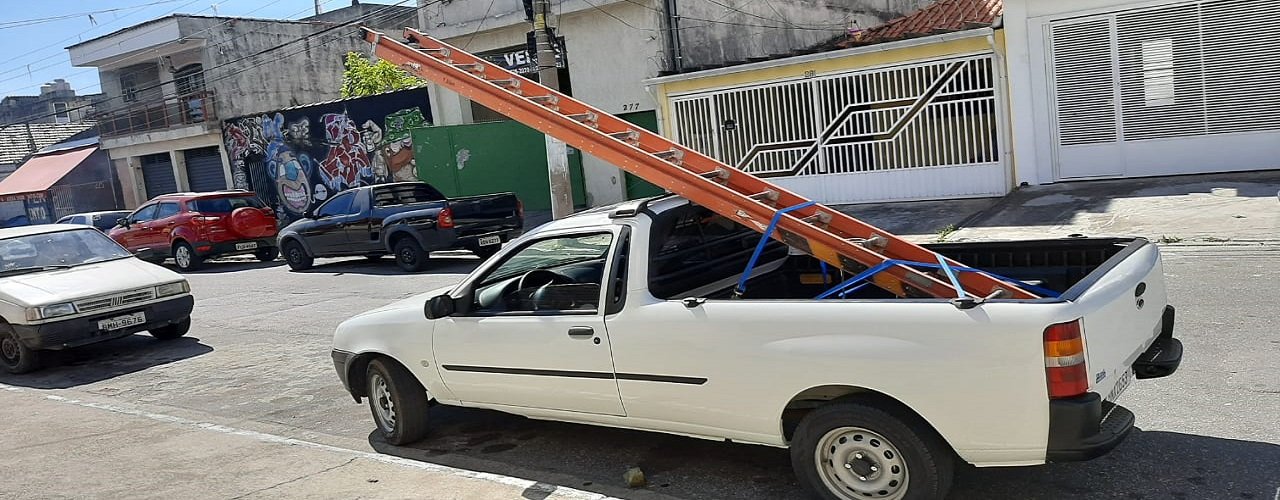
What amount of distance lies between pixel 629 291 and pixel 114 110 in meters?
35.2

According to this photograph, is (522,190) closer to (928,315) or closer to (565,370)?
(565,370)

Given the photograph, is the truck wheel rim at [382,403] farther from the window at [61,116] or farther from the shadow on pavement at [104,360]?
the window at [61,116]

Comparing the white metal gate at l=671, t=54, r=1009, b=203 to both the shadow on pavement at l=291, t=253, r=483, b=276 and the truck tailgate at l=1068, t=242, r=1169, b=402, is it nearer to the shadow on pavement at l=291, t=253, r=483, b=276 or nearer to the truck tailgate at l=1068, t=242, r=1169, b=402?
the shadow on pavement at l=291, t=253, r=483, b=276

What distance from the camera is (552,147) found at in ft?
50.6

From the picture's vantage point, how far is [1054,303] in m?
3.74

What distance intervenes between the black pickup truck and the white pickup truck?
8.73 m

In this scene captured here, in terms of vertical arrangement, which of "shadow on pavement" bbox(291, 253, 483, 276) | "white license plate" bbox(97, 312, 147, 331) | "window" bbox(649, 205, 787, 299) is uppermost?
"window" bbox(649, 205, 787, 299)

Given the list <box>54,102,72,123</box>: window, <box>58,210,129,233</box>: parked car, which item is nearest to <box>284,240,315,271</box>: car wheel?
<box>58,210,129,233</box>: parked car

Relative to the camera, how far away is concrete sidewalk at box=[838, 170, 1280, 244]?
1102cm

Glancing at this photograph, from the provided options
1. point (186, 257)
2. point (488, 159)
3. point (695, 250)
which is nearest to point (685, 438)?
point (695, 250)

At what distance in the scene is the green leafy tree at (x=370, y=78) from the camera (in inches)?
1150

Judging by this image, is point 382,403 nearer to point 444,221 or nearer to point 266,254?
point 444,221

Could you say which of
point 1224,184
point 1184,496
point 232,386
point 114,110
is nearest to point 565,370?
point 1184,496

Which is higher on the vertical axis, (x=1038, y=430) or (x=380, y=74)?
(x=380, y=74)
